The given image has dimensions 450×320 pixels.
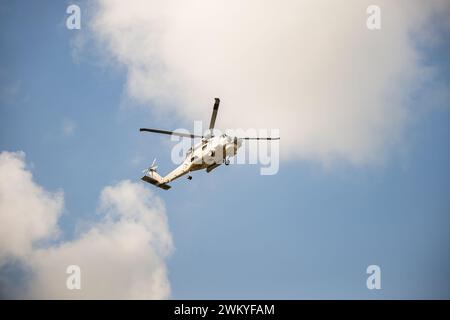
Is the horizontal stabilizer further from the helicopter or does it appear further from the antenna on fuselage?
the antenna on fuselage

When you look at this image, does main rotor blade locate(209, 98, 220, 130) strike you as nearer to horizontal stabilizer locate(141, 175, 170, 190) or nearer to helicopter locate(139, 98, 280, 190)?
helicopter locate(139, 98, 280, 190)

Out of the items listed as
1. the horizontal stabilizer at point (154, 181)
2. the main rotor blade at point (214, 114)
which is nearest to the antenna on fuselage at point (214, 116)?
the main rotor blade at point (214, 114)

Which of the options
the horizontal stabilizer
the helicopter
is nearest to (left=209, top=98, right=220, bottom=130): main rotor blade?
the helicopter

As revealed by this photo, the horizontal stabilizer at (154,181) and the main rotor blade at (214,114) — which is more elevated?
the main rotor blade at (214,114)

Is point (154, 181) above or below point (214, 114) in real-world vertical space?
below

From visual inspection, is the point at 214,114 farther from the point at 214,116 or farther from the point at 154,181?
the point at 154,181

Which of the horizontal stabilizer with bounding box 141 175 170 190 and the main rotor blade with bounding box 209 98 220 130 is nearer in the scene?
the main rotor blade with bounding box 209 98 220 130

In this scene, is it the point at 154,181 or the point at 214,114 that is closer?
the point at 214,114

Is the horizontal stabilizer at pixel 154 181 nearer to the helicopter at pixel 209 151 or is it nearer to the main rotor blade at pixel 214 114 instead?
the helicopter at pixel 209 151

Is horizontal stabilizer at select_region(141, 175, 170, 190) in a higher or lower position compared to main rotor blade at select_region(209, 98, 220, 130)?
lower

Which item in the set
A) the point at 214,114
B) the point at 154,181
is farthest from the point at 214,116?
the point at 154,181

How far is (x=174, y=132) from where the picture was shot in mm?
58938
